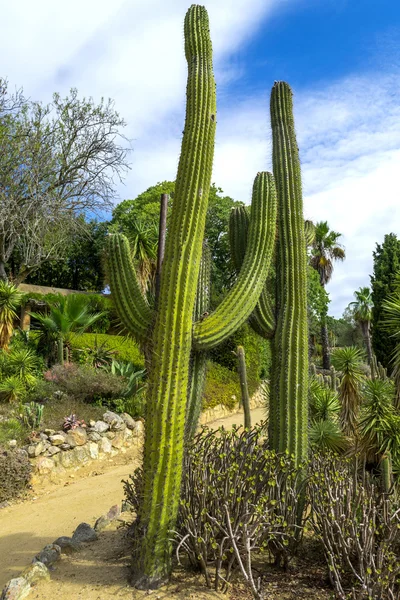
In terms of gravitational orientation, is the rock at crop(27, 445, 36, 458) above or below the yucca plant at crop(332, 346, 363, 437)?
below

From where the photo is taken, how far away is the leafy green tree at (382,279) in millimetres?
16484

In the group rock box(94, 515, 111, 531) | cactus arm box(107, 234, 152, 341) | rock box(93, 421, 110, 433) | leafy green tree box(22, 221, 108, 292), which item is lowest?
rock box(94, 515, 111, 531)

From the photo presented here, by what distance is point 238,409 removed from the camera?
48.1ft

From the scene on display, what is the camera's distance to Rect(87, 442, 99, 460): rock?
9.33m

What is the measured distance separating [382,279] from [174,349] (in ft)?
49.6

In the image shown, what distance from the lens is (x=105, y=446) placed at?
9.62m

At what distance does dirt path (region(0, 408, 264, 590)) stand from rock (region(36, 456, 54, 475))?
0.33m

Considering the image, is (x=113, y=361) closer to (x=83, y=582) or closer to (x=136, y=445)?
(x=136, y=445)

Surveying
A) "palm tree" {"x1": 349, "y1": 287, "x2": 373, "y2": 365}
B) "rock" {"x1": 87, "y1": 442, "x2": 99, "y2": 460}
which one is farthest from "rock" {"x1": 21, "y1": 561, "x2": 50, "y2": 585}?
"palm tree" {"x1": 349, "y1": 287, "x2": 373, "y2": 365}

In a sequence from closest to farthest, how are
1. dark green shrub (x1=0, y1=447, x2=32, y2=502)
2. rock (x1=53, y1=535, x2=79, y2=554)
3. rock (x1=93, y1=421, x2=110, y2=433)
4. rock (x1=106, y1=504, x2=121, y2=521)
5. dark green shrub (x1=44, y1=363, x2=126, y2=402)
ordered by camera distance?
rock (x1=53, y1=535, x2=79, y2=554) < rock (x1=106, y1=504, x2=121, y2=521) < dark green shrub (x1=0, y1=447, x2=32, y2=502) < rock (x1=93, y1=421, x2=110, y2=433) < dark green shrub (x1=44, y1=363, x2=126, y2=402)

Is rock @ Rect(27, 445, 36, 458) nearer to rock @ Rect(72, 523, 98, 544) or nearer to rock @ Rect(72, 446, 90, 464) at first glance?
rock @ Rect(72, 446, 90, 464)

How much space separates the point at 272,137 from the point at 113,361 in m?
7.60

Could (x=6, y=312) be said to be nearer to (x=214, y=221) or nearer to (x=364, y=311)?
(x=214, y=221)

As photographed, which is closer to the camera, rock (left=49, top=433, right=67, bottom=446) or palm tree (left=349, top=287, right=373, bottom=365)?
rock (left=49, top=433, right=67, bottom=446)
